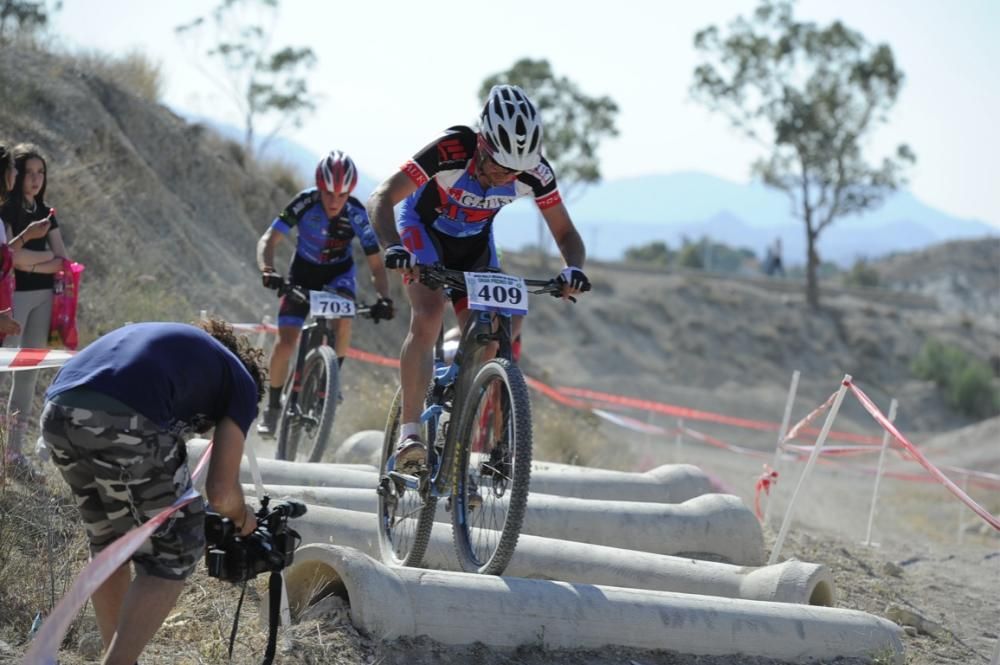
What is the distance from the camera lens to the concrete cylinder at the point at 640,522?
7125 mm

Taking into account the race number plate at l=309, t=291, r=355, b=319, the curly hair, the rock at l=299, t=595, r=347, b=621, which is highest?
the race number plate at l=309, t=291, r=355, b=319

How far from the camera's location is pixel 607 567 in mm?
6375

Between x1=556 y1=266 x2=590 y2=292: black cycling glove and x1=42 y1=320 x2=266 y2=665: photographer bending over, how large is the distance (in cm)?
217

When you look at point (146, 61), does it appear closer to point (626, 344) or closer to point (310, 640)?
point (310, 640)

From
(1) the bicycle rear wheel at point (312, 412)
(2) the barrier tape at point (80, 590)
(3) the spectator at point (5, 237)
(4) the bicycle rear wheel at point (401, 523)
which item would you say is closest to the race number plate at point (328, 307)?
(1) the bicycle rear wheel at point (312, 412)

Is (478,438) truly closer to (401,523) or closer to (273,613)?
(401,523)

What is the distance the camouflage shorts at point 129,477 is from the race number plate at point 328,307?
513 cm

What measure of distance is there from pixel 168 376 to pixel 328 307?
211 inches

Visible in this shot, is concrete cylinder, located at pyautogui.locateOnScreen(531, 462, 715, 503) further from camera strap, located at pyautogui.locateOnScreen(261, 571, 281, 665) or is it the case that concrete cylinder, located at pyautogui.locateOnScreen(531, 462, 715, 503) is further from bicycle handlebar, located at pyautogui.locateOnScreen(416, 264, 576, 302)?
camera strap, located at pyautogui.locateOnScreen(261, 571, 281, 665)

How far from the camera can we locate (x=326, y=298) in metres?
9.39

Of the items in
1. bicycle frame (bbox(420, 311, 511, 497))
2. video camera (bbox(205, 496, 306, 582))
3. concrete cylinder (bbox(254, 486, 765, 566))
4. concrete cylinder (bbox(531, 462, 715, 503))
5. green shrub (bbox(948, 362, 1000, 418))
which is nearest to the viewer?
video camera (bbox(205, 496, 306, 582))

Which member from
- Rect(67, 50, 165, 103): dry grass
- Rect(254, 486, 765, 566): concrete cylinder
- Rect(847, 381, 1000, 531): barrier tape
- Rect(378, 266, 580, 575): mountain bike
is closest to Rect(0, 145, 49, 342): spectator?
Rect(254, 486, 765, 566): concrete cylinder

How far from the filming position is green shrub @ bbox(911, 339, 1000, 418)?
42969mm

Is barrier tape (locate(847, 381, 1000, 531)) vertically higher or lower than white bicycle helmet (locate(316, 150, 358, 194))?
lower
